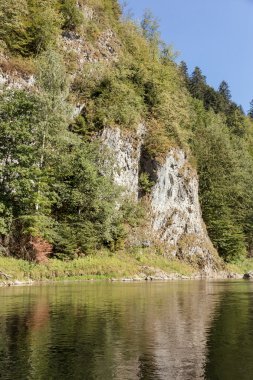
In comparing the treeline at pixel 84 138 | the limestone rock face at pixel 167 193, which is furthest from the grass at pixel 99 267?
the limestone rock face at pixel 167 193

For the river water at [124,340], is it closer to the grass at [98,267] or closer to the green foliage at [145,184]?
the grass at [98,267]

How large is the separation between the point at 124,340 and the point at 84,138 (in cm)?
4616

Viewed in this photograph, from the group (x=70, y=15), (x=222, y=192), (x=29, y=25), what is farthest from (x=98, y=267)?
(x=222, y=192)

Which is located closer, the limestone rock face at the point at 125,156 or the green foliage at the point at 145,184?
the limestone rock face at the point at 125,156

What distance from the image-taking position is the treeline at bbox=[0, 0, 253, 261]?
4475cm

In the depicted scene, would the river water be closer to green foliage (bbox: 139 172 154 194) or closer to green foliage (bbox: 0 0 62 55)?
green foliage (bbox: 139 172 154 194)

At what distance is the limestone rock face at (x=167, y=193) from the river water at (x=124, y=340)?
37.7 m

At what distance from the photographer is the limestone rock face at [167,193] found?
63188mm

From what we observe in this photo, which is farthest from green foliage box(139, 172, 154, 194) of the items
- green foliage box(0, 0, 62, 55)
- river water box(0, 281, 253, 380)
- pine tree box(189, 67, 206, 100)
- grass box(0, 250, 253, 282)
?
pine tree box(189, 67, 206, 100)

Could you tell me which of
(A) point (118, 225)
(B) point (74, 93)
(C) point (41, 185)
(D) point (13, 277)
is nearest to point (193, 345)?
Result: (D) point (13, 277)

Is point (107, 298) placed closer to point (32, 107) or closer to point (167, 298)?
point (167, 298)

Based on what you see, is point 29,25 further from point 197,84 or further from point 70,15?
point 197,84

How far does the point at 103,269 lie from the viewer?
159ft

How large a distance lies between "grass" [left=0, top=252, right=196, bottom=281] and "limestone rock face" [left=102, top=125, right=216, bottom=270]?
4.35 metres
